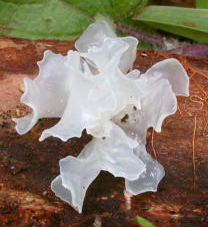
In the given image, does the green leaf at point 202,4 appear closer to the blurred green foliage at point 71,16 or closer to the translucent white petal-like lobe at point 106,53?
the blurred green foliage at point 71,16

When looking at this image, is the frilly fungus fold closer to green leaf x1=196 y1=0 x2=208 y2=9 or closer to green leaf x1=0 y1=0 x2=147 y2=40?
green leaf x1=0 y1=0 x2=147 y2=40

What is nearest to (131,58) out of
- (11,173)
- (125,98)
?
(125,98)

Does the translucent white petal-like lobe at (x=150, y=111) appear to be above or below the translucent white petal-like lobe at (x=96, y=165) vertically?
above

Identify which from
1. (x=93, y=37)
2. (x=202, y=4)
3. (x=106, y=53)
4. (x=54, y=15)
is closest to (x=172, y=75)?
(x=106, y=53)

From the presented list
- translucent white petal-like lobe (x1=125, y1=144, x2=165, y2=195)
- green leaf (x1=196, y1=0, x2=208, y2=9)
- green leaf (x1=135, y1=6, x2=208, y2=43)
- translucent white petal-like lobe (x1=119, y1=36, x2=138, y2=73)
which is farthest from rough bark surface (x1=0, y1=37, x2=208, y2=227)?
green leaf (x1=196, y1=0, x2=208, y2=9)

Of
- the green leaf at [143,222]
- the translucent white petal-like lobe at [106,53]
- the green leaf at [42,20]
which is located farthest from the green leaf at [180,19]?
the green leaf at [143,222]

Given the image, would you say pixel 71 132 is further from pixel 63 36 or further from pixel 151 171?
pixel 63 36
